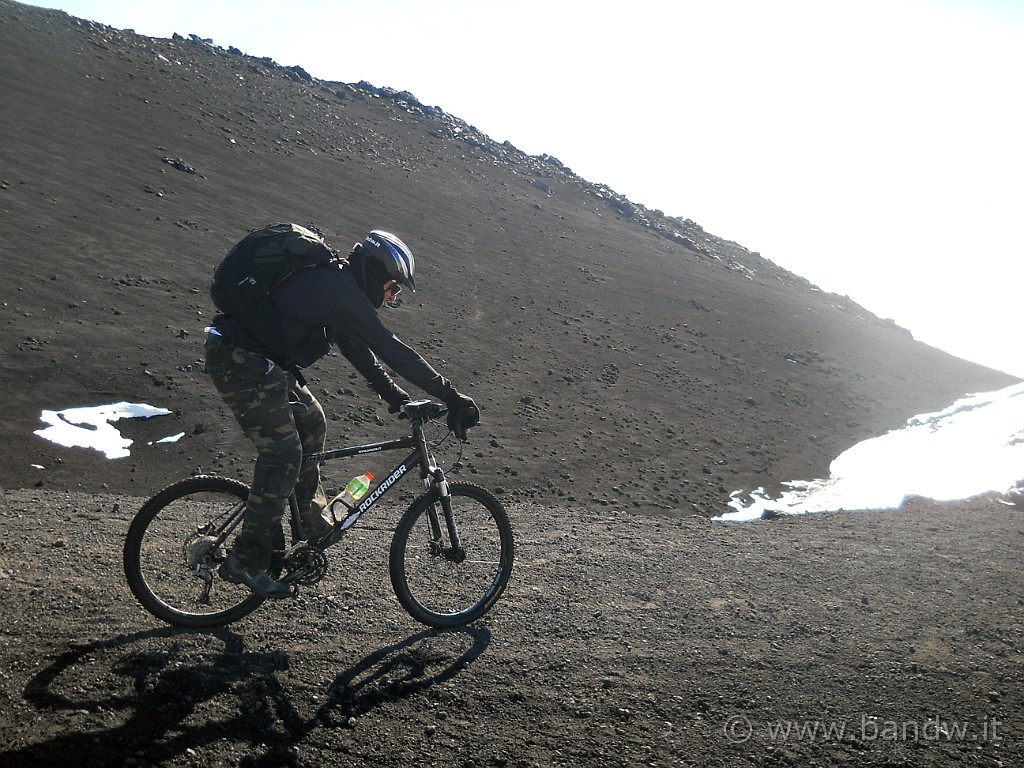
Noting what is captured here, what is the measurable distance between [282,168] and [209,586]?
30.0 metres

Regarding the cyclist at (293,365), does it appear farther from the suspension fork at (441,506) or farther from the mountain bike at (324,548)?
the suspension fork at (441,506)

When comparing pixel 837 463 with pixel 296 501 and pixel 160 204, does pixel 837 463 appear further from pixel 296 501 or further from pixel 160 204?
pixel 160 204

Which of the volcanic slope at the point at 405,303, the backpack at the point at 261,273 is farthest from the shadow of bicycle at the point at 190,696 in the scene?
the volcanic slope at the point at 405,303

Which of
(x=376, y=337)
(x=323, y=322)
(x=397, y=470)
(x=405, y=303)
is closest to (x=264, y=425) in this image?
(x=323, y=322)

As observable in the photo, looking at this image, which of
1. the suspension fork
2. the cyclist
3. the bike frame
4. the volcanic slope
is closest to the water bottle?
the bike frame

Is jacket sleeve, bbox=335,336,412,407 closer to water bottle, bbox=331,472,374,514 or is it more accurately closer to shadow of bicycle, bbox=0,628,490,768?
water bottle, bbox=331,472,374,514

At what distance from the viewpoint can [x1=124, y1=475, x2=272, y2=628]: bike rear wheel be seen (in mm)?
4352

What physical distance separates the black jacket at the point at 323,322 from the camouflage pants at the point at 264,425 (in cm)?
10

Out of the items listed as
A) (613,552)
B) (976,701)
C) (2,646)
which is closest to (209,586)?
(2,646)

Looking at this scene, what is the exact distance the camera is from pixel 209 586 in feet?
14.7

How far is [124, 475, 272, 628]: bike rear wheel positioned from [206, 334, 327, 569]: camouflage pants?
20 centimetres

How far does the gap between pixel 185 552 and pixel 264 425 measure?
89cm

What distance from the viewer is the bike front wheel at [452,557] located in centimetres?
485

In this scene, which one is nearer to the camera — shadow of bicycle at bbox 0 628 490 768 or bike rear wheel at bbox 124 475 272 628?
shadow of bicycle at bbox 0 628 490 768
